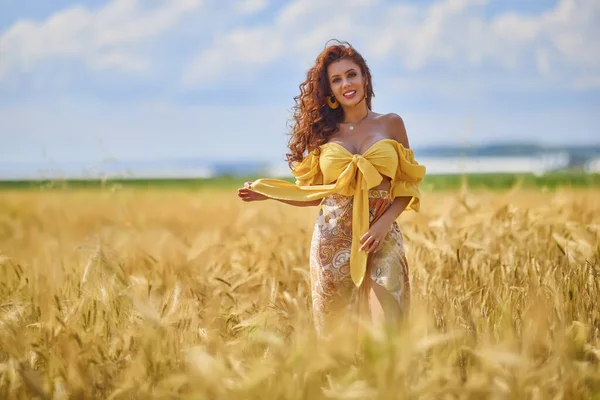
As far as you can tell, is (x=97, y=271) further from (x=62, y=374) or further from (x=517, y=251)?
(x=517, y=251)

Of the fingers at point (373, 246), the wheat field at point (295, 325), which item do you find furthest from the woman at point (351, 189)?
the wheat field at point (295, 325)

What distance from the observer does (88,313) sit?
3434 mm

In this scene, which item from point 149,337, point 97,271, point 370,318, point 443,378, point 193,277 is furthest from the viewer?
point 193,277

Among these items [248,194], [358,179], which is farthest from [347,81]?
[248,194]

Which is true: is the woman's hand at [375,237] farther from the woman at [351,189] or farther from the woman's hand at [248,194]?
the woman's hand at [248,194]

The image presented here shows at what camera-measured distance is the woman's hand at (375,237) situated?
3295 mm

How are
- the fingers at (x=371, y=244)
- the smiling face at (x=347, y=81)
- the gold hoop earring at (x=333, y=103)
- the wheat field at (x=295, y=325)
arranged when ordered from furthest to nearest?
the gold hoop earring at (x=333, y=103), the smiling face at (x=347, y=81), the fingers at (x=371, y=244), the wheat field at (x=295, y=325)

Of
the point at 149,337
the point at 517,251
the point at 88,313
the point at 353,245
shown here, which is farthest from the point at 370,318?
the point at 517,251

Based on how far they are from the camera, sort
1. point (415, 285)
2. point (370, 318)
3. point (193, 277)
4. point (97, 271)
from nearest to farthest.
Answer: point (370, 318), point (97, 271), point (415, 285), point (193, 277)

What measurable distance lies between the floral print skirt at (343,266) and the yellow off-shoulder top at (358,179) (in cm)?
8

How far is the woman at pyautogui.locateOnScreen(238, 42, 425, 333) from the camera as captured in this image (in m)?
3.35

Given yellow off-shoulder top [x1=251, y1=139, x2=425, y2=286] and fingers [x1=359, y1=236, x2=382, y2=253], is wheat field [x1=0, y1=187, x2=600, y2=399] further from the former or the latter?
yellow off-shoulder top [x1=251, y1=139, x2=425, y2=286]

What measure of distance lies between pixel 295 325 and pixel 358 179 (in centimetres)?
96

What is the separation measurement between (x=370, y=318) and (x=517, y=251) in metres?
2.08
